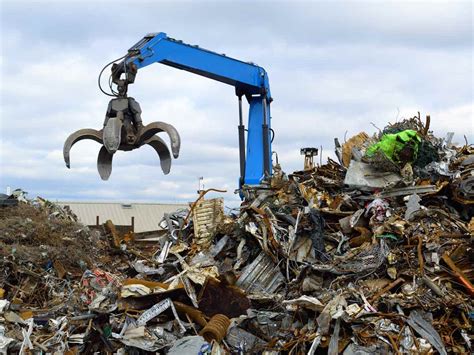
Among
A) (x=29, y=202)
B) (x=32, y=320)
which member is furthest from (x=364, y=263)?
(x=29, y=202)

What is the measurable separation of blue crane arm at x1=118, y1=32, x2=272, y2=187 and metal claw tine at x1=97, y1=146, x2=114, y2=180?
6.60 ft

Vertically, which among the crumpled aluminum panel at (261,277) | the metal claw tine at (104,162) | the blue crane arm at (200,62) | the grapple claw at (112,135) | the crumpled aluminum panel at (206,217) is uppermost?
the blue crane arm at (200,62)

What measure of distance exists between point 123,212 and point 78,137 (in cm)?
1850

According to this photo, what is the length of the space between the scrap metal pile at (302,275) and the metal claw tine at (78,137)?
1.75 m

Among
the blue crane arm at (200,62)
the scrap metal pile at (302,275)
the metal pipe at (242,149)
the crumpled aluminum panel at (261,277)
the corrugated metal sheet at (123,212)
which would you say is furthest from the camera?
the corrugated metal sheet at (123,212)

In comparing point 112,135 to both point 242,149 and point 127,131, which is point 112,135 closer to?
point 127,131

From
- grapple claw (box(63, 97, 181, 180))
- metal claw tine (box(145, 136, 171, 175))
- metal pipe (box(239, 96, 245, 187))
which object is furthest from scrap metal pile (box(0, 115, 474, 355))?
metal pipe (box(239, 96, 245, 187))

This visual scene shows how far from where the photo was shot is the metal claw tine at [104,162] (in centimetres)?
875

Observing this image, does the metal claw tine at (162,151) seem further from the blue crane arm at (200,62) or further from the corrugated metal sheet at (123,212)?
the corrugated metal sheet at (123,212)

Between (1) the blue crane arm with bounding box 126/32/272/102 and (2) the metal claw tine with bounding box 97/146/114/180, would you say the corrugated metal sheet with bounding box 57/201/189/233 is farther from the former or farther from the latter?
(2) the metal claw tine with bounding box 97/146/114/180

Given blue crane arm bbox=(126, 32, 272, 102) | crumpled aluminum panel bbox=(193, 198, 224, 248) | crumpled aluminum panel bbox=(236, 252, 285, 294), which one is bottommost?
crumpled aluminum panel bbox=(236, 252, 285, 294)

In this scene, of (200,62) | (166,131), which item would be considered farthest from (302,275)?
(200,62)

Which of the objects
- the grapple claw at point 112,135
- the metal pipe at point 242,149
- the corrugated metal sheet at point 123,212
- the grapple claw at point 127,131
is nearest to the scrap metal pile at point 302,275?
the grapple claw at point 127,131

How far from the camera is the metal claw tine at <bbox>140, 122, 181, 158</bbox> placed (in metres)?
8.44
